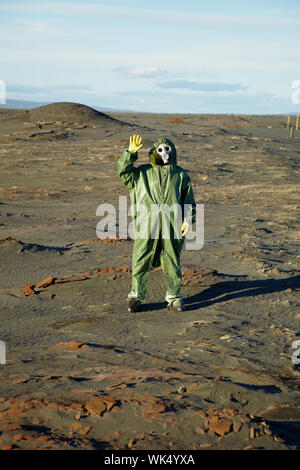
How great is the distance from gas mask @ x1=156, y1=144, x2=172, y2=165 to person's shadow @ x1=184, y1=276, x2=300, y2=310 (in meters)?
1.63

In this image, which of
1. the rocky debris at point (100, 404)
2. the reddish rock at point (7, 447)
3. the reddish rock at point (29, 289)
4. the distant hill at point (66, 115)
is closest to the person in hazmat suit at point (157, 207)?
the reddish rock at point (29, 289)

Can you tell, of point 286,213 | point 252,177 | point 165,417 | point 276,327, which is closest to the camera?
point 165,417

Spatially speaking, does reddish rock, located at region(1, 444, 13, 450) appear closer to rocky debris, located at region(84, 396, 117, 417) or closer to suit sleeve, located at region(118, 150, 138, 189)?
rocky debris, located at region(84, 396, 117, 417)

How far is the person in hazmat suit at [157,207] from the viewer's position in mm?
5984

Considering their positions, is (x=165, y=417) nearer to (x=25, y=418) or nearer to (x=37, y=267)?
(x=25, y=418)

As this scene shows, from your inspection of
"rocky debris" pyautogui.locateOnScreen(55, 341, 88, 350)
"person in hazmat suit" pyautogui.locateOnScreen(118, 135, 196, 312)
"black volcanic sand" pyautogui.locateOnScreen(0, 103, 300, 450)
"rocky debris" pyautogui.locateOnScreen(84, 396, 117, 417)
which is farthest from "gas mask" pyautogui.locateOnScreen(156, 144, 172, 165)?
"rocky debris" pyautogui.locateOnScreen(84, 396, 117, 417)

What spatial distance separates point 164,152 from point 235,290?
2037mm

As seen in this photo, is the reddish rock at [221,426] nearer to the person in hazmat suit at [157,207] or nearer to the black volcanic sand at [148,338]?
the black volcanic sand at [148,338]

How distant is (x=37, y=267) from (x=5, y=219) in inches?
167

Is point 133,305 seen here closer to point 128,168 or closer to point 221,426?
point 128,168

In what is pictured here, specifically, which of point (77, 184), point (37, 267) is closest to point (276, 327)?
point (37, 267)

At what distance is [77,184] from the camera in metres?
16.7

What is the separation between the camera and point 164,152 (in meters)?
5.93

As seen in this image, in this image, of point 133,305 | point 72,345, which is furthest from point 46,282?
point 72,345
